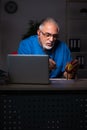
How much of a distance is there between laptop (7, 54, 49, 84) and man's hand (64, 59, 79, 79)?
48cm

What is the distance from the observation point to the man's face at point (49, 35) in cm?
264

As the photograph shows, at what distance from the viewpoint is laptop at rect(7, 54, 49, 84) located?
1.70 meters

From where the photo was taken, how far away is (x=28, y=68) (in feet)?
5.57

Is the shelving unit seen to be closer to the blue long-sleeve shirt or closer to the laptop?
the blue long-sleeve shirt
